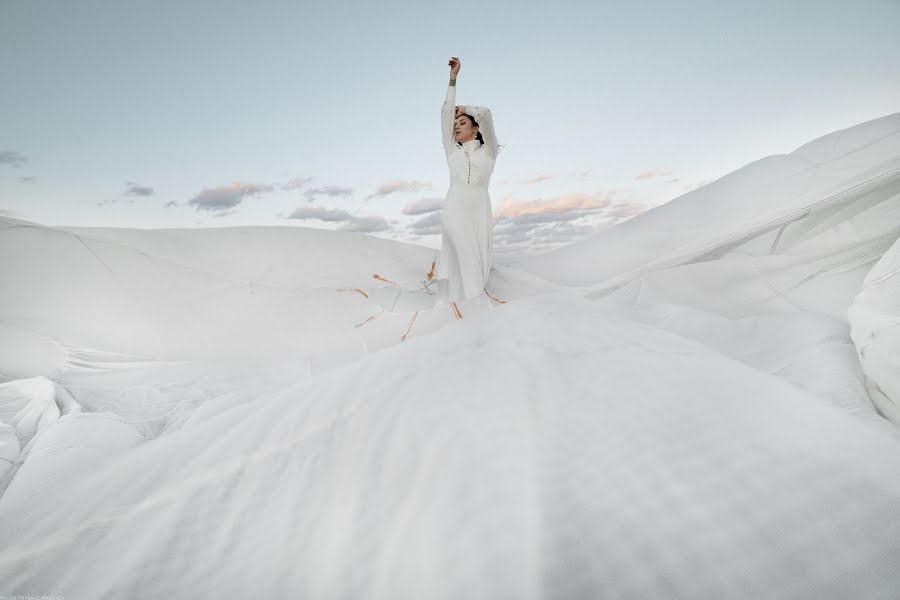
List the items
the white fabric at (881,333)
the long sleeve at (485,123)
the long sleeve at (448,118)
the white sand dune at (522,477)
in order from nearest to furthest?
the white sand dune at (522,477)
the white fabric at (881,333)
the long sleeve at (448,118)
the long sleeve at (485,123)

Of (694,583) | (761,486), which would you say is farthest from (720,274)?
(694,583)

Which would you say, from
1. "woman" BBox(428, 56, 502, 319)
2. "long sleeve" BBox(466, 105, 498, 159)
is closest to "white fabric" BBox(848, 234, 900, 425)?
"woman" BBox(428, 56, 502, 319)

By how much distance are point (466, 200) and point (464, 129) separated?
57 cm

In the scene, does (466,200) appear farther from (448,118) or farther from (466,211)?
(448,118)

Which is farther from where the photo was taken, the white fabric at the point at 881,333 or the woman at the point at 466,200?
the woman at the point at 466,200

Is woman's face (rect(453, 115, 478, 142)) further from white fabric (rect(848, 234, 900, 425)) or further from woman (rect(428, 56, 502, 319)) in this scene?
white fabric (rect(848, 234, 900, 425))

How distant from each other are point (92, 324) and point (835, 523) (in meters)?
3.61

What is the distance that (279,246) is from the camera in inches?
157

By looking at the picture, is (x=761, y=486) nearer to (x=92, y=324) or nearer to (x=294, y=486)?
(x=294, y=486)

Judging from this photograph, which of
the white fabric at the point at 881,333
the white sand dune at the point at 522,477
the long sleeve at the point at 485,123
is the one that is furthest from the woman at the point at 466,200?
the white fabric at the point at 881,333

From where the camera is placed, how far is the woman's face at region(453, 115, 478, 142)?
3.28m

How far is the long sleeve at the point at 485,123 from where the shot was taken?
322cm

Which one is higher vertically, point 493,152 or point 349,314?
point 493,152

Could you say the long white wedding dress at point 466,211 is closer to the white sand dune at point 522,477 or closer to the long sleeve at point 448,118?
the long sleeve at point 448,118
